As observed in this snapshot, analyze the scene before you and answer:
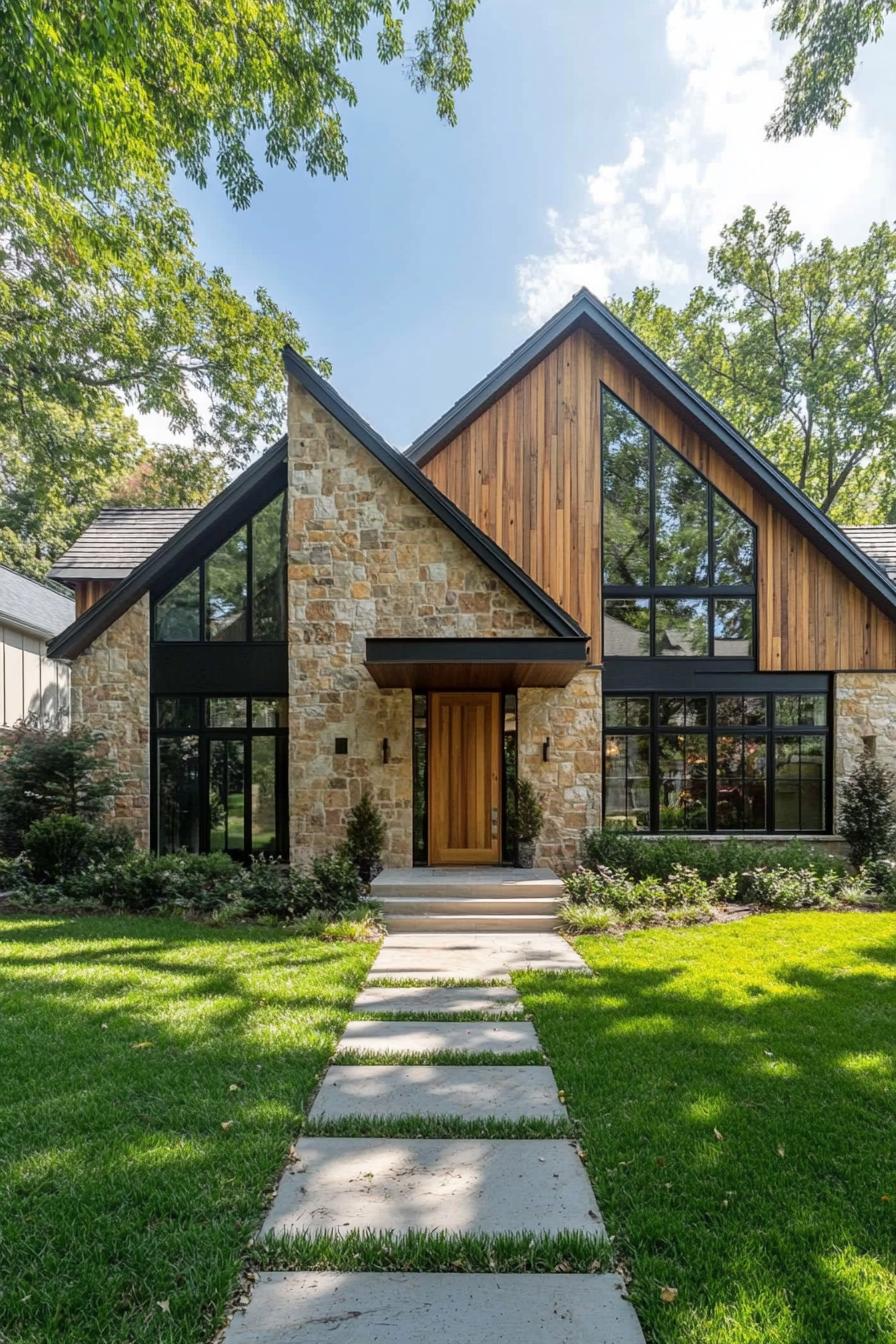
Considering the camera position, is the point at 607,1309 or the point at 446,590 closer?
the point at 607,1309

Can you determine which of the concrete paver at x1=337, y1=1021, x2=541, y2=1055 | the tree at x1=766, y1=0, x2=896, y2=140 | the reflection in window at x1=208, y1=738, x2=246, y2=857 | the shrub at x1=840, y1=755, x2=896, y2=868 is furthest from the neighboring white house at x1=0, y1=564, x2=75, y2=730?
the tree at x1=766, y1=0, x2=896, y2=140

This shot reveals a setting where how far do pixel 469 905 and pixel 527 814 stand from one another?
1.98m

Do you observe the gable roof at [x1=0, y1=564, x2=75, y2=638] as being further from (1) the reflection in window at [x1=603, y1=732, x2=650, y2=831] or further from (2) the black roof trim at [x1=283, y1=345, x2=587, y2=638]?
(1) the reflection in window at [x1=603, y1=732, x2=650, y2=831]

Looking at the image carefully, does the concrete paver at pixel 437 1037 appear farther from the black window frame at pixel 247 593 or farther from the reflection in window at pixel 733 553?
the reflection in window at pixel 733 553

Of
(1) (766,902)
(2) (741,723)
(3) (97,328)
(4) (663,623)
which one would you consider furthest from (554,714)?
(3) (97,328)

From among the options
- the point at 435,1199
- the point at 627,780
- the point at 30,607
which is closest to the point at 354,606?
the point at 627,780

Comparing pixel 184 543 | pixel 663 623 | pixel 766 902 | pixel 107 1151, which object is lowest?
pixel 766 902

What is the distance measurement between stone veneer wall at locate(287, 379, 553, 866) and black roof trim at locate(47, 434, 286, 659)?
0.68m

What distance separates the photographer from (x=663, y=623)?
35.1ft

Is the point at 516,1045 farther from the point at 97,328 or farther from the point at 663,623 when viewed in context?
the point at 97,328

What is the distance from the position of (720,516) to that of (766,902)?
600 cm

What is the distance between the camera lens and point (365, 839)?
366 inches

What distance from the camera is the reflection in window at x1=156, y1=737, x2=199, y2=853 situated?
10250mm

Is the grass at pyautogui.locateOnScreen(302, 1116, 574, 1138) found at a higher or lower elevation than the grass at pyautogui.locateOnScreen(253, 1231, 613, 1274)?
lower
